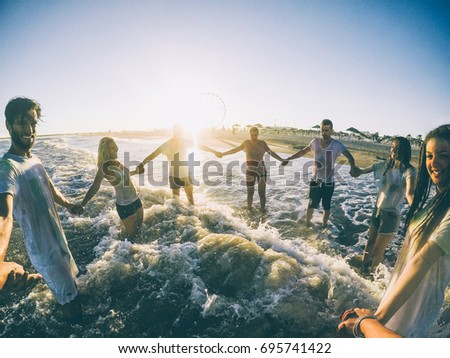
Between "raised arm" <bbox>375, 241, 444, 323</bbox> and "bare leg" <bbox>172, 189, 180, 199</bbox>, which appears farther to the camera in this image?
"bare leg" <bbox>172, 189, 180, 199</bbox>

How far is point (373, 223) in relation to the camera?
448 centimetres

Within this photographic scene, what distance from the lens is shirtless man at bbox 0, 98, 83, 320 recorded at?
7.56 ft

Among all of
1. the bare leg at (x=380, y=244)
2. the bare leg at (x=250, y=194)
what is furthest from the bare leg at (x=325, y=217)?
the bare leg at (x=250, y=194)

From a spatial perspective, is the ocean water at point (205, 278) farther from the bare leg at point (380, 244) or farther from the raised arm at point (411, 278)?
the raised arm at point (411, 278)

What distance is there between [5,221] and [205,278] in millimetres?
3325

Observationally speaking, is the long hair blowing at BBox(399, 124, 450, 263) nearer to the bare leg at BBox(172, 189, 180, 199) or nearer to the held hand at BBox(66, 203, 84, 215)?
the held hand at BBox(66, 203, 84, 215)

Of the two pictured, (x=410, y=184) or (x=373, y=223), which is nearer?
(x=410, y=184)

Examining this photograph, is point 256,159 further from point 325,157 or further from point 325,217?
point 325,217

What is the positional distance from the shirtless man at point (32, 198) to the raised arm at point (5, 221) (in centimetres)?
2

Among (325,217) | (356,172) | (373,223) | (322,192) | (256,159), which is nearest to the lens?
(373,223)

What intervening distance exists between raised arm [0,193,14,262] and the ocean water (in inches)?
91.5

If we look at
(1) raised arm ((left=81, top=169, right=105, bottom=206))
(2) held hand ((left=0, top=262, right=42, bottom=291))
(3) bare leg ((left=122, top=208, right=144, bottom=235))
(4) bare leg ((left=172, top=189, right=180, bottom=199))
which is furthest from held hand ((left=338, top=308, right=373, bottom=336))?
(4) bare leg ((left=172, top=189, right=180, bottom=199))

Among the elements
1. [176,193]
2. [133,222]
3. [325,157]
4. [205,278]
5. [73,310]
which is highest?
[325,157]

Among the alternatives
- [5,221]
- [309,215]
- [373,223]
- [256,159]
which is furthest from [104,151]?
[309,215]
